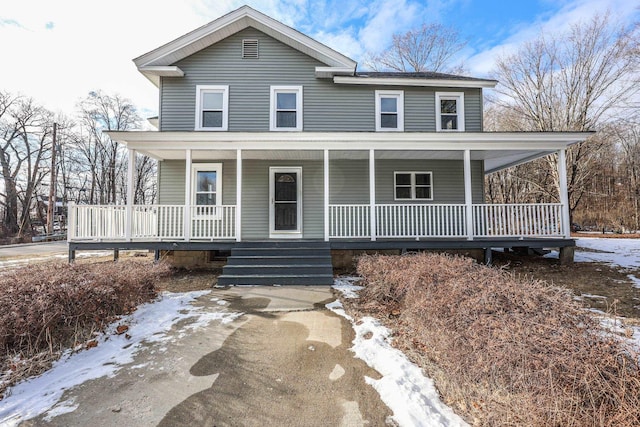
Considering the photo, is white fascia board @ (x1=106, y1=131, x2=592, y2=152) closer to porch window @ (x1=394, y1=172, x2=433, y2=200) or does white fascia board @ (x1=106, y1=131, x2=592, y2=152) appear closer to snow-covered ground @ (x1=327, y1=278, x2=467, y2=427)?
porch window @ (x1=394, y1=172, x2=433, y2=200)

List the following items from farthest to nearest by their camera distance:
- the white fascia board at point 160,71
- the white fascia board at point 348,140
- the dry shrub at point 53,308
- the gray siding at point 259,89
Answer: the gray siding at point 259,89 → the white fascia board at point 160,71 → the white fascia board at point 348,140 → the dry shrub at point 53,308

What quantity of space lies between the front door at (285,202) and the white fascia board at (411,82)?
144 inches

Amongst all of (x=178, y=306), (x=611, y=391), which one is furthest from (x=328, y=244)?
(x=611, y=391)

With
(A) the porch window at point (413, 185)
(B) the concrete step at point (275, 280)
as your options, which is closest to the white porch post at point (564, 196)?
(A) the porch window at point (413, 185)

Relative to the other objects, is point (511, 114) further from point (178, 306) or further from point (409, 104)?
point (178, 306)

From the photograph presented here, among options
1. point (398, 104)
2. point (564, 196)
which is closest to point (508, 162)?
point (564, 196)

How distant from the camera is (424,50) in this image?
76.1ft

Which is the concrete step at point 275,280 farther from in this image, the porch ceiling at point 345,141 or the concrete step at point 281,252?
the porch ceiling at point 345,141

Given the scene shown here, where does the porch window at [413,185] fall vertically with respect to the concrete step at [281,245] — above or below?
above

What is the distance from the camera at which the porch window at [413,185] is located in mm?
10539

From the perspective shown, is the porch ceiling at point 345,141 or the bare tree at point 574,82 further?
the bare tree at point 574,82

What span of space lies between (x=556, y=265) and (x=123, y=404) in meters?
10.6

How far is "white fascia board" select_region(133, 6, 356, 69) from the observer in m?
9.77

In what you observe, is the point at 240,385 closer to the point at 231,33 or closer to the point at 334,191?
the point at 334,191
